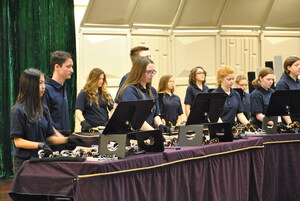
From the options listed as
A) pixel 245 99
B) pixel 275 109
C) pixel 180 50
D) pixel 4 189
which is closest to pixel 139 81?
pixel 275 109

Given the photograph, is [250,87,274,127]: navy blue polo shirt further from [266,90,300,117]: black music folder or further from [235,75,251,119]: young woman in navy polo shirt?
[235,75,251,119]: young woman in navy polo shirt

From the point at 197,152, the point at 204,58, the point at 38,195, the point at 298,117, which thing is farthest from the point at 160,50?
the point at 38,195

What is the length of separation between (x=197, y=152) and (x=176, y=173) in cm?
32

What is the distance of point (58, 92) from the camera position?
5871 millimetres

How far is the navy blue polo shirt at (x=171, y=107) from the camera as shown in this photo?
8688 mm

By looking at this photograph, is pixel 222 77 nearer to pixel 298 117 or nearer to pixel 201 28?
pixel 298 117

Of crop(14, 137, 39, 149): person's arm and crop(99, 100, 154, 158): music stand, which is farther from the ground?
crop(99, 100, 154, 158): music stand

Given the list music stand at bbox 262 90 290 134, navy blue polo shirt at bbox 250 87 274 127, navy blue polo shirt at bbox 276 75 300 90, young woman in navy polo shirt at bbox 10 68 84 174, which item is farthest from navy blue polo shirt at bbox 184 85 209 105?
young woman in navy polo shirt at bbox 10 68 84 174

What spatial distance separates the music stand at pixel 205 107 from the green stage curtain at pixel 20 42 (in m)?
4.00

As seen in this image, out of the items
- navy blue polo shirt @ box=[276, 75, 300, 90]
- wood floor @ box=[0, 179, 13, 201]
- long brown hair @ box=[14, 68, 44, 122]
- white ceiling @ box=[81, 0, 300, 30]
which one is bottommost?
wood floor @ box=[0, 179, 13, 201]

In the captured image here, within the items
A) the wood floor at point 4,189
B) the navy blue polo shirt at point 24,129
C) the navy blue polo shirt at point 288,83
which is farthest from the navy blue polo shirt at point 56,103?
the navy blue polo shirt at point 288,83

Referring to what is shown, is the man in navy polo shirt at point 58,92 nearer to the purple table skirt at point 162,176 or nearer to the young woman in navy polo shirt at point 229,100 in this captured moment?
the purple table skirt at point 162,176

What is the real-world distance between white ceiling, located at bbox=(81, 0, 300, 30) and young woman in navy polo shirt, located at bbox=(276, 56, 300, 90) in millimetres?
3545

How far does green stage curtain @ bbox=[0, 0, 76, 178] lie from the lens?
8.84 meters
